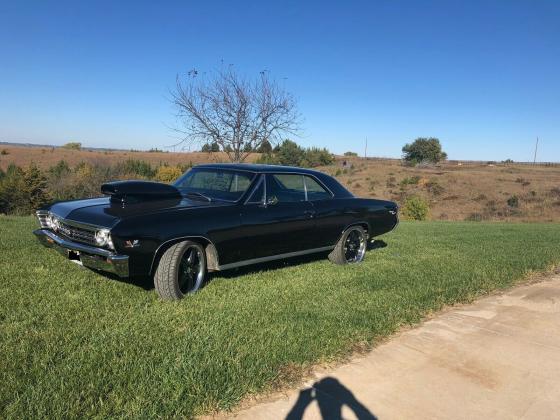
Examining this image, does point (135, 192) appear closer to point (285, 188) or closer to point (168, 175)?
point (285, 188)

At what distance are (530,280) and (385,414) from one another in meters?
4.71

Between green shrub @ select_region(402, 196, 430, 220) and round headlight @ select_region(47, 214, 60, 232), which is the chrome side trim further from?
green shrub @ select_region(402, 196, 430, 220)

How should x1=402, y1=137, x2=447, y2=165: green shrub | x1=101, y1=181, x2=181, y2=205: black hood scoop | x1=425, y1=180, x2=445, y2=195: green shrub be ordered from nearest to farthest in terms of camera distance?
x1=101, y1=181, x2=181, y2=205: black hood scoop, x1=425, y1=180, x2=445, y2=195: green shrub, x1=402, y1=137, x2=447, y2=165: green shrub

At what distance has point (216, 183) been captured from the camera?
19.2ft

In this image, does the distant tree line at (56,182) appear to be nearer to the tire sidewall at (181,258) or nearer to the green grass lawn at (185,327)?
the green grass lawn at (185,327)

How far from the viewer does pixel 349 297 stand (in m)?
5.19

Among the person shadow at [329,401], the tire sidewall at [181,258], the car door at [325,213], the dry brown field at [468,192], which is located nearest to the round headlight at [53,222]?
the tire sidewall at [181,258]

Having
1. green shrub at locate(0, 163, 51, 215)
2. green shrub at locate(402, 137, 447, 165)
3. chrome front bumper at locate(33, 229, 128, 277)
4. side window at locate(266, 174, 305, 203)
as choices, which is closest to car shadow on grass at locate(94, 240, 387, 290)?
chrome front bumper at locate(33, 229, 128, 277)

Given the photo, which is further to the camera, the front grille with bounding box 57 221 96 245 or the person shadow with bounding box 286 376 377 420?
the front grille with bounding box 57 221 96 245

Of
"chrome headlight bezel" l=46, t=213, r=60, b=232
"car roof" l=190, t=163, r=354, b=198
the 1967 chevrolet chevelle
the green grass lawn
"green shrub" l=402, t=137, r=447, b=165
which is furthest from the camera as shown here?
"green shrub" l=402, t=137, r=447, b=165

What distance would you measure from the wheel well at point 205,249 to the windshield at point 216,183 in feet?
2.33

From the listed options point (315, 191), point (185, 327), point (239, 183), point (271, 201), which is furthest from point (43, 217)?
point (315, 191)

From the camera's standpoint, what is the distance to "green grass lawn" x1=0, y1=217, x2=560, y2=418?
2.88 m

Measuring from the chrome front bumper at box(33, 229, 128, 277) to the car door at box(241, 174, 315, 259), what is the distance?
1.45 metres
